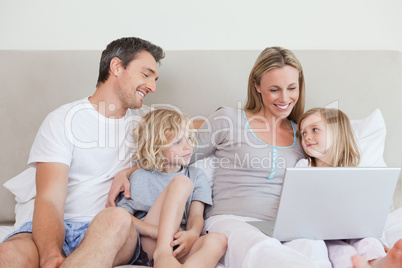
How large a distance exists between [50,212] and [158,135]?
0.49m

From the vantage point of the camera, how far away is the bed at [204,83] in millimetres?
1772

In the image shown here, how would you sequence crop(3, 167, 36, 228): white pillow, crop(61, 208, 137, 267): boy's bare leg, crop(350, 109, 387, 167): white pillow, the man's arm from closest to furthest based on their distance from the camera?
1. crop(61, 208, 137, 267): boy's bare leg
2. the man's arm
3. crop(3, 167, 36, 228): white pillow
4. crop(350, 109, 387, 167): white pillow

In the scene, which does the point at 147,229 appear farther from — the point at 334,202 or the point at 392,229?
the point at 392,229

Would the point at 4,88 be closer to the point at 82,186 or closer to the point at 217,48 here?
the point at 82,186

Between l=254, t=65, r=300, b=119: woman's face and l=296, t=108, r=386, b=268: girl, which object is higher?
l=254, t=65, r=300, b=119: woman's face

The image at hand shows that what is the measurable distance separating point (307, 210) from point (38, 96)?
1316 millimetres

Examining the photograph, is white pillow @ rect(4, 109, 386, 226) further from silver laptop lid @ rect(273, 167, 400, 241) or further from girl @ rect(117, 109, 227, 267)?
silver laptop lid @ rect(273, 167, 400, 241)

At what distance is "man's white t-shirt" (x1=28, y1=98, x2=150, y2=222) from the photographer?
1424 mm

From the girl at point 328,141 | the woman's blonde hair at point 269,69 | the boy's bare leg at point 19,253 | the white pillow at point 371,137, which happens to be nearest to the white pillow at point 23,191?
the boy's bare leg at point 19,253

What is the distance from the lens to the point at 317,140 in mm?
1541

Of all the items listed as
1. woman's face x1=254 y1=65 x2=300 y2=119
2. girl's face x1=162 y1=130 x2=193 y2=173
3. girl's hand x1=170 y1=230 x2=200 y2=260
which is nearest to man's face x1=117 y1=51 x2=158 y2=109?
girl's face x1=162 y1=130 x2=193 y2=173

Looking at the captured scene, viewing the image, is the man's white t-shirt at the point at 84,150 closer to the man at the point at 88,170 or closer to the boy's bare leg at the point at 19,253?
the man at the point at 88,170

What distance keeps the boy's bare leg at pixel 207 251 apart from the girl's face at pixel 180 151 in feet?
1.22

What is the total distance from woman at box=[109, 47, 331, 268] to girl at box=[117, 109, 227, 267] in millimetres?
78
